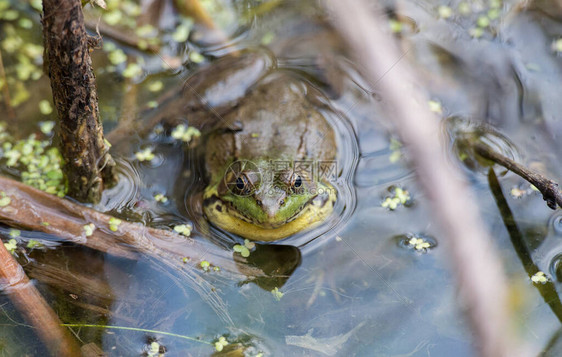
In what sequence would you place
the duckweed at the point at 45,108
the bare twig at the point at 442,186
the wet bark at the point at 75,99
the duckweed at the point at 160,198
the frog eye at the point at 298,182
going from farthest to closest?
the duckweed at the point at 45,108 → the duckweed at the point at 160,198 → the frog eye at the point at 298,182 → the bare twig at the point at 442,186 → the wet bark at the point at 75,99

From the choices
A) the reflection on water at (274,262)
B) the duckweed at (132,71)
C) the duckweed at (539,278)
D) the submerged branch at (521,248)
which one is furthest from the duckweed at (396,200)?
the duckweed at (132,71)

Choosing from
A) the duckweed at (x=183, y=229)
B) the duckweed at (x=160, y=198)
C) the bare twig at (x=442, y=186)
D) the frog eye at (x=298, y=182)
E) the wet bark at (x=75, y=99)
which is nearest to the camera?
the wet bark at (x=75, y=99)

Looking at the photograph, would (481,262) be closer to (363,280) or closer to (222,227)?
(363,280)

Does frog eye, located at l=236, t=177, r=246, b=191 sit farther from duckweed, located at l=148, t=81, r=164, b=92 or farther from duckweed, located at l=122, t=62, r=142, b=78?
duckweed, located at l=122, t=62, r=142, b=78

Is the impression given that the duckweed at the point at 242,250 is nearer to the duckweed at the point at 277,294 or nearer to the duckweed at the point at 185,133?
the duckweed at the point at 277,294

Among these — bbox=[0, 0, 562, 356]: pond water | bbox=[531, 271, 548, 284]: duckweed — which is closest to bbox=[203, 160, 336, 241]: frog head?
bbox=[0, 0, 562, 356]: pond water

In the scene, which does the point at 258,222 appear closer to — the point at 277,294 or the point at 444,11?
the point at 277,294
